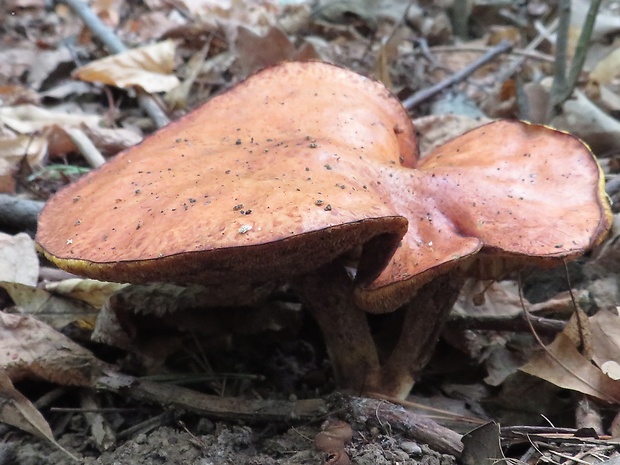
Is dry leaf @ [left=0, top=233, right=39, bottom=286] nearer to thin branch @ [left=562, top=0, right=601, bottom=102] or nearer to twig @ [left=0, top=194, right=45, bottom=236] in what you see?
twig @ [left=0, top=194, right=45, bottom=236]

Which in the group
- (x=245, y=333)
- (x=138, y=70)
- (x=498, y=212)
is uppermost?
(x=498, y=212)

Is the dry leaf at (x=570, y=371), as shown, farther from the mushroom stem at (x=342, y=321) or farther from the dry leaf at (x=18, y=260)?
the dry leaf at (x=18, y=260)

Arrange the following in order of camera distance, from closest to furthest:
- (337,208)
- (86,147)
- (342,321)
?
(337,208)
(342,321)
(86,147)

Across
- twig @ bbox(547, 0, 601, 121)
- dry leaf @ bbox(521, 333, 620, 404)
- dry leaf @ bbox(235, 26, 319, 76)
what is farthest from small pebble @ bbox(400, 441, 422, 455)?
dry leaf @ bbox(235, 26, 319, 76)

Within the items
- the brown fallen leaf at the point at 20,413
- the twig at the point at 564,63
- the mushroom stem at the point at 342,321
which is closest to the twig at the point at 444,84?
the twig at the point at 564,63

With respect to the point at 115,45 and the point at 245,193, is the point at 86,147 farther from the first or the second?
the point at 245,193

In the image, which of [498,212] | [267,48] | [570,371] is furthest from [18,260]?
[267,48]
